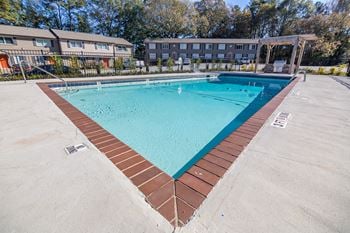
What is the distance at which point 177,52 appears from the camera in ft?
98.7

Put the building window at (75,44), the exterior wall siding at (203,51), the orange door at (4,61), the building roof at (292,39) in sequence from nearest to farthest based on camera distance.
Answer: the building roof at (292,39), the orange door at (4,61), the building window at (75,44), the exterior wall siding at (203,51)

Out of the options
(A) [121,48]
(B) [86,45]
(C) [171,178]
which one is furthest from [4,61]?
(C) [171,178]

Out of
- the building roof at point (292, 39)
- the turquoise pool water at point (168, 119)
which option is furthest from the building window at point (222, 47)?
the turquoise pool water at point (168, 119)

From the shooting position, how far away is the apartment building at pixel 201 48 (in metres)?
28.9

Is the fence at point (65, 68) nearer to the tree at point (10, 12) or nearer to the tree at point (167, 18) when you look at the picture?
the tree at point (10, 12)

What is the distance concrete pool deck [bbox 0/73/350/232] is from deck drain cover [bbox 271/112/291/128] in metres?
0.47

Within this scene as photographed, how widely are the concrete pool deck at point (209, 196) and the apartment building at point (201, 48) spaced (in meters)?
28.9

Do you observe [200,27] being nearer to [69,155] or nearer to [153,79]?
[153,79]

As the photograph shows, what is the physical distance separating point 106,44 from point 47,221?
25.7 metres

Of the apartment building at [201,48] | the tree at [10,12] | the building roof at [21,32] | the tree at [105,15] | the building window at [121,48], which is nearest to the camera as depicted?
the building roof at [21,32]

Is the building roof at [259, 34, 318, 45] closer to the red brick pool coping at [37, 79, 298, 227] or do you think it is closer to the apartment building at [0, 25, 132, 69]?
the apartment building at [0, 25, 132, 69]

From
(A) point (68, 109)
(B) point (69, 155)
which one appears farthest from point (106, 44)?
(B) point (69, 155)

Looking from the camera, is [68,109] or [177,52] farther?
[177,52]

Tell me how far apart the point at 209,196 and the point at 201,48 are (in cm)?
3179
